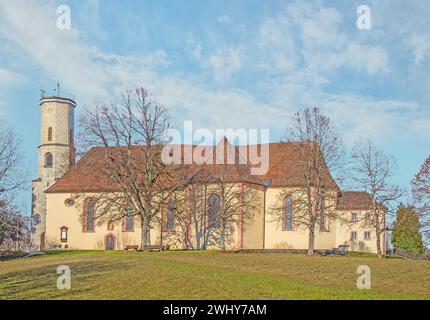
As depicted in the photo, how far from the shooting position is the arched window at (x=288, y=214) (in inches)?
2007

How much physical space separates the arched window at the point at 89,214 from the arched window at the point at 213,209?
41.2 ft

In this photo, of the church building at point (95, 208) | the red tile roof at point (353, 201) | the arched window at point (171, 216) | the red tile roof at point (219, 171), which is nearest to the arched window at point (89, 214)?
the church building at point (95, 208)

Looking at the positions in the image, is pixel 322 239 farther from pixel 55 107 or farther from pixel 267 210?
pixel 55 107

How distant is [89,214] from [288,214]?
2041cm

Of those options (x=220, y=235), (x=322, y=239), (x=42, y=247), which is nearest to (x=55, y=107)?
(x=42, y=247)

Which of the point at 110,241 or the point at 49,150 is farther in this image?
the point at 49,150

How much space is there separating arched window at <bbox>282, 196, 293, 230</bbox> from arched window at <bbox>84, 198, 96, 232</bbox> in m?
19.4

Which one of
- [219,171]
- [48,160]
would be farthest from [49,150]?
[219,171]

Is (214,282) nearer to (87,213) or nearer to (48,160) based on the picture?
(87,213)

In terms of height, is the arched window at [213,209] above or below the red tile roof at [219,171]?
below

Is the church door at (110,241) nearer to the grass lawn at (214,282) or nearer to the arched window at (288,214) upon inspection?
the arched window at (288,214)

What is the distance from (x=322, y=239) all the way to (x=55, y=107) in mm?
33238

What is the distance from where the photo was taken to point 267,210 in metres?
52.7

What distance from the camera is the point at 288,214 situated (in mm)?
51719
